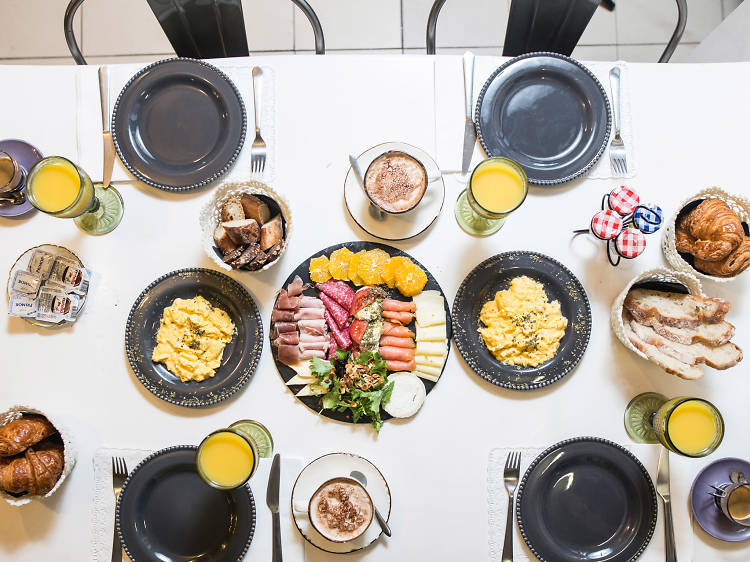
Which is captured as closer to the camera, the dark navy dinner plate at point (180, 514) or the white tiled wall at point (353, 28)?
the dark navy dinner plate at point (180, 514)

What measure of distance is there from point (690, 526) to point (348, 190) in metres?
1.53

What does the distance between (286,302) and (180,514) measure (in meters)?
0.76

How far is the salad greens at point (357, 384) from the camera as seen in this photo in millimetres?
1700

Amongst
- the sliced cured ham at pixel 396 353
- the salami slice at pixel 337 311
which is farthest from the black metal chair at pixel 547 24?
the sliced cured ham at pixel 396 353

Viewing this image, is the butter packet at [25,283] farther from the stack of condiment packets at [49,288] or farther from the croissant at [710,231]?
the croissant at [710,231]

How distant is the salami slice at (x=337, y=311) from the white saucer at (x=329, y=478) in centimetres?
42

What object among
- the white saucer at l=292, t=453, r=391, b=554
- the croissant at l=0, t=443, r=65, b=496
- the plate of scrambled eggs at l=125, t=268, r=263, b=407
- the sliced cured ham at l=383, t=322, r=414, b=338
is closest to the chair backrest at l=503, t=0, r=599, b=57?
the sliced cured ham at l=383, t=322, r=414, b=338

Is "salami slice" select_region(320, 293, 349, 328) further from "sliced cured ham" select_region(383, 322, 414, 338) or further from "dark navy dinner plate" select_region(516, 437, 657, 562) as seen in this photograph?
"dark navy dinner plate" select_region(516, 437, 657, 562)

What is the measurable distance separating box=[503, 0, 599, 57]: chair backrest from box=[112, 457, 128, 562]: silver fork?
1956 mm

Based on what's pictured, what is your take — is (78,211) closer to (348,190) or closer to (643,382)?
(348,190)

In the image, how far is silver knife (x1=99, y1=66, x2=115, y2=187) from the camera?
1.80m

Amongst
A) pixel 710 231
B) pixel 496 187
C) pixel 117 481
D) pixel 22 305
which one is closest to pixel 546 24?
pixel 496 187

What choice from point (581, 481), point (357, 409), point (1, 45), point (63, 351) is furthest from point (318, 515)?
point (1, 45)

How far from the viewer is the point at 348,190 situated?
1813 mm
